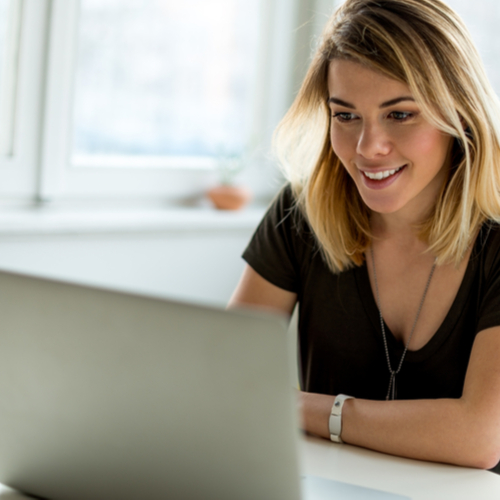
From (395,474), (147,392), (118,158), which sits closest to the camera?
(147,392)

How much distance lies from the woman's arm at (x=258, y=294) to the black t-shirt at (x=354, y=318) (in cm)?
2

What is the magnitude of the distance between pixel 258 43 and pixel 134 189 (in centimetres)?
89

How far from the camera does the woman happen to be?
1.10 m

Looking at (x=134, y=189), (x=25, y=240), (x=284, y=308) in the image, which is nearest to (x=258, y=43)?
(x=134, y=189)

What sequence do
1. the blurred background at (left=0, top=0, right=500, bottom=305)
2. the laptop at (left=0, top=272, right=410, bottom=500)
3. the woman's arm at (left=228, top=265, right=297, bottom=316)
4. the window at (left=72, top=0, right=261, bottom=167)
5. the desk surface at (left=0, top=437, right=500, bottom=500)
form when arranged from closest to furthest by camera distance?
the laptop at (left=0, top=272, right=410, bottom=500), the desk surface at (left=0, top=437, right=500, bottom=500), the woman's arm at (left=228, top=265, right=297, bottom=316), the blurred background at (left=0, top=0, right=500, bottom=305), the window at (left=72, top=0, right=261, bottom=167)

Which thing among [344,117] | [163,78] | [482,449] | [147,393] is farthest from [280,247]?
[163,78]

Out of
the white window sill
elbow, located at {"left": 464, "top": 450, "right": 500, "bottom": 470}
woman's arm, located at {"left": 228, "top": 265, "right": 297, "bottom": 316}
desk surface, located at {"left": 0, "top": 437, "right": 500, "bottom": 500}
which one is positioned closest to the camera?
desk surface, located at {"left": 0, "top": 437, "right": 500, "bottom": 500}

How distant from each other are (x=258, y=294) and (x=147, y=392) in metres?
0.79

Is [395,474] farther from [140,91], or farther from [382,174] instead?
[140,91]

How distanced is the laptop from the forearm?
0.42 meters

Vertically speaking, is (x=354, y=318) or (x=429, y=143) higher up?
(x=429, y=143)

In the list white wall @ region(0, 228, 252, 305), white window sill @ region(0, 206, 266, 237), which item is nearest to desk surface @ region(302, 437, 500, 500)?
white wall @ region(0, 228, 252, 305)

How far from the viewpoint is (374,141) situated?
1225 mm

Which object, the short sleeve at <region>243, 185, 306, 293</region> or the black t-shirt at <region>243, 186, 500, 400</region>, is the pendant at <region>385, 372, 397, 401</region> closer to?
the black t-shirt at <region>243, 186, 500, 400</region>
